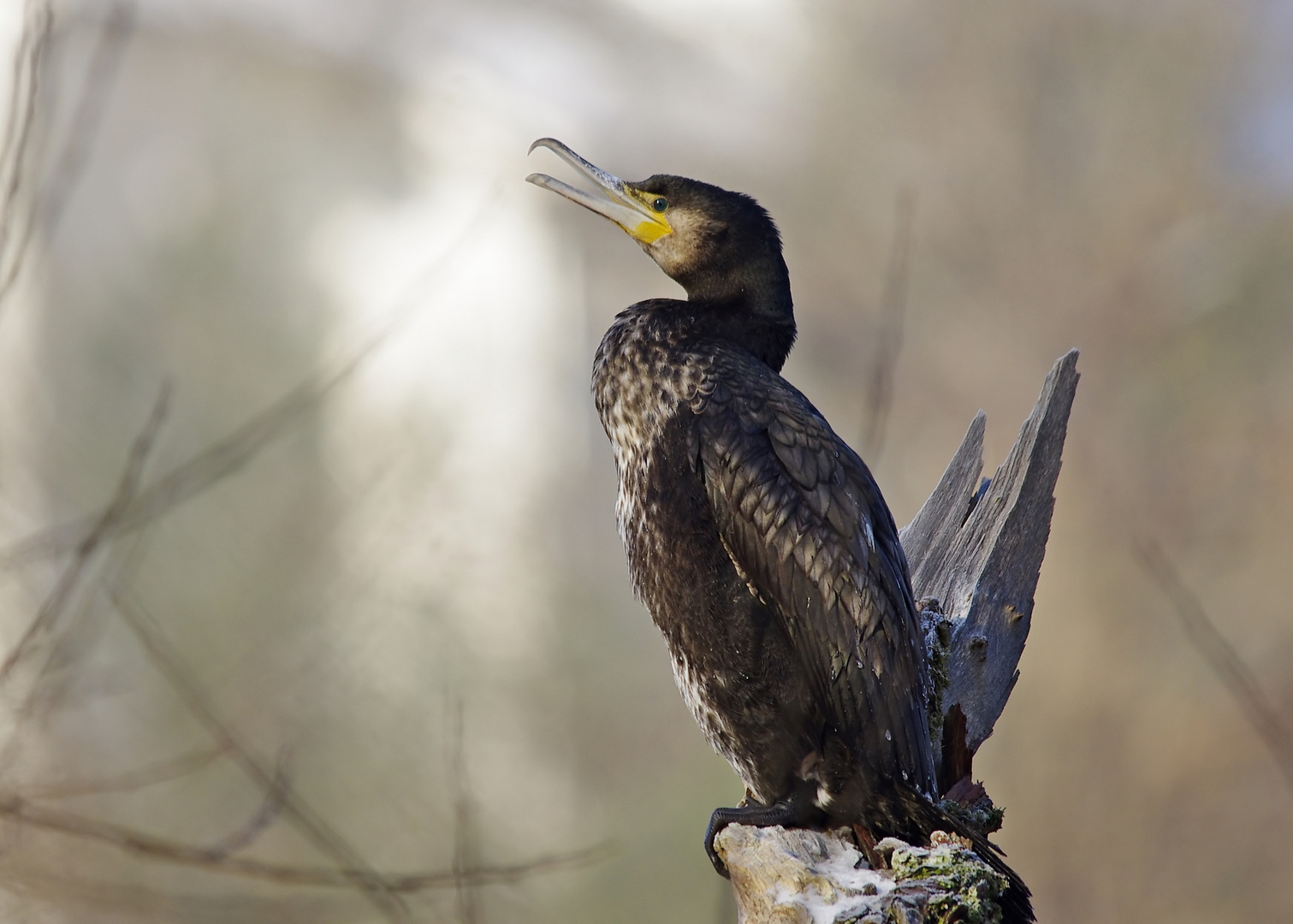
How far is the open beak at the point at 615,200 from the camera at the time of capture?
262 cm

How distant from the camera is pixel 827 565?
2.11 meters

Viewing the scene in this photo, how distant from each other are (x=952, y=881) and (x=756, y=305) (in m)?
1.36

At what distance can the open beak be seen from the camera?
2.62m

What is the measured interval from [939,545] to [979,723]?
0.52m

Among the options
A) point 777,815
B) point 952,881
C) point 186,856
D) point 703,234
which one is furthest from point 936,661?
point 186,856

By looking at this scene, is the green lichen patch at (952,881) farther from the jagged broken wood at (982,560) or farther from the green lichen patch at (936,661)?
the green lichen patch at (936,661)

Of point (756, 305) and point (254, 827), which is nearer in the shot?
point (254, 827)

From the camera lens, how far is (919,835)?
7.02ft

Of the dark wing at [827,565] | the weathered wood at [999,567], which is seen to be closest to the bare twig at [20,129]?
the dark wing at [827,565]

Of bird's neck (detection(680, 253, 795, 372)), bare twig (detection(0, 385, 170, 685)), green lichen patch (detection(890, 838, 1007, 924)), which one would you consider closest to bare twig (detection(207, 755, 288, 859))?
bare twig (detection(0, 385, 170, 685))

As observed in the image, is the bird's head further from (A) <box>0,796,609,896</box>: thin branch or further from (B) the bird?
(A) <box>0,796,609,896</box>: thin branch

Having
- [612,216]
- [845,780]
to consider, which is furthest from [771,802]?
[612,216]

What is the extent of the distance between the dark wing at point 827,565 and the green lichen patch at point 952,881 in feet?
0.75

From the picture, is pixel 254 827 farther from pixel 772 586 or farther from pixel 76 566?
pixel 772 586
